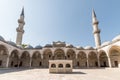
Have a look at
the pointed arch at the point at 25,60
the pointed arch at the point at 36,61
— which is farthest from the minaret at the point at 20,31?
the pointed arch at the point at 36,61

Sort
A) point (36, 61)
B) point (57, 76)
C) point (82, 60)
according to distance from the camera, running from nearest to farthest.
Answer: point (57, 76), point (82, 60), point (36, 61)

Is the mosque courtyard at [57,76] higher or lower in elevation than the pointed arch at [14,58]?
lower

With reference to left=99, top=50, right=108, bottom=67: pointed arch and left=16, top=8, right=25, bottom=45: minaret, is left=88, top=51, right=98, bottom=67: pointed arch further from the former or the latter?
left=16, top=8, right=25, bottom=45: minaret

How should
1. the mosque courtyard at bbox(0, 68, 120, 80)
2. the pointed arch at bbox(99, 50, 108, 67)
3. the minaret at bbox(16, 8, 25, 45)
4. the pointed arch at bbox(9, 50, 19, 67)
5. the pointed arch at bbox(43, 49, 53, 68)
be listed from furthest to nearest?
the minaret at bbox(16, 8, 25, 45) → the pointed arch at bbox(43, 49, 53, 68) → the pointed arch at bbox(99, 50, 108, 67) → the pointed arch at bbox(9, 50, 19, 67) → the mosque courtyard at bbox(0, 68, 120, 80)

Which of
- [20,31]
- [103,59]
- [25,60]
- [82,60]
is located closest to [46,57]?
[25,60]

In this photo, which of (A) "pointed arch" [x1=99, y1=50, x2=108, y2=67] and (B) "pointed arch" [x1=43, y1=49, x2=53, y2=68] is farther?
(B) "pointed arch" [x1=43, y1=49, x2=53, y2=68]

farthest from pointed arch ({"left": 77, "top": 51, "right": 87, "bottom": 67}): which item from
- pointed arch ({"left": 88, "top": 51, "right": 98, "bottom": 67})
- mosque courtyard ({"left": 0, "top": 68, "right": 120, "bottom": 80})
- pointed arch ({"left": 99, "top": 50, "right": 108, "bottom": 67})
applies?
mosque courtyard ({"left": 0, "top": 68, "right": 120, "bottom": 80})

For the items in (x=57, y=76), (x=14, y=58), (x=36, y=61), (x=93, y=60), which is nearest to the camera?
(x=57, y=76)

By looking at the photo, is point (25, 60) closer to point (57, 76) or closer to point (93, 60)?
point (93, 60)

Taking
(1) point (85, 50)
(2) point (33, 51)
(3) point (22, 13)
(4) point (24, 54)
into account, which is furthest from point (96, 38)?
(3) point (22, 13)

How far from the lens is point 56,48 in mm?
28094

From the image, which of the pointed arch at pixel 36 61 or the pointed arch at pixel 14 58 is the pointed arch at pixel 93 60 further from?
the pointed arch at pixel 14 58

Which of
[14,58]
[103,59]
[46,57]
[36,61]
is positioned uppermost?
[46,57]

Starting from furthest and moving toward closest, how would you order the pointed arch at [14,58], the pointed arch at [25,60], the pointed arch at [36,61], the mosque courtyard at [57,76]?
the pointed arch at [36,61]
the pointed arch at [25,60]
the pointed arch at [14,58]
the mosque courtyard at [57,76]
